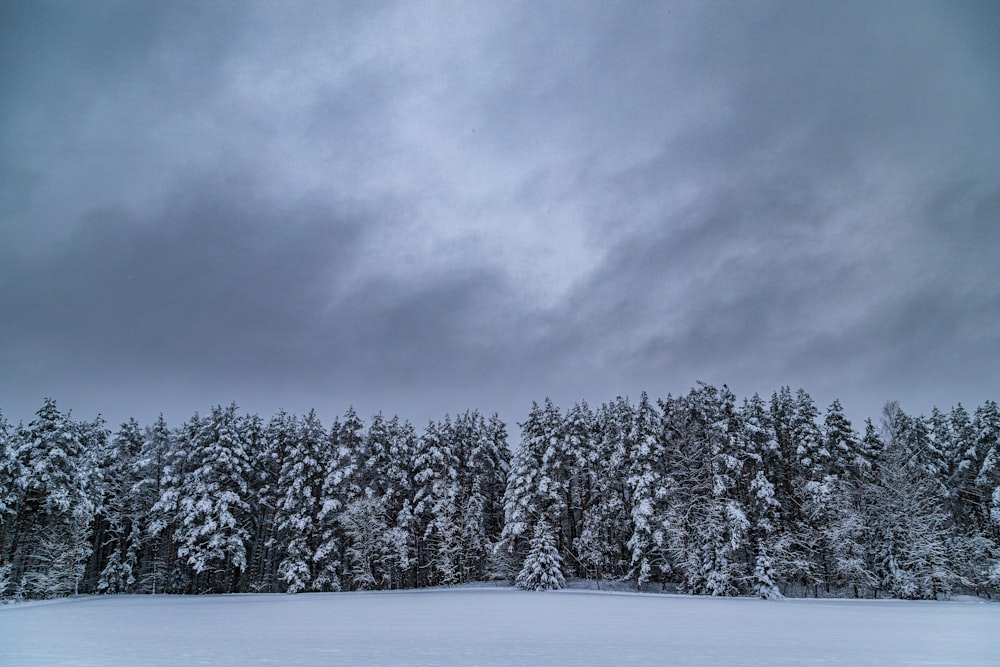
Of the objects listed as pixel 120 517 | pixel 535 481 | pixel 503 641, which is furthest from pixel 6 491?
pixel 503 641

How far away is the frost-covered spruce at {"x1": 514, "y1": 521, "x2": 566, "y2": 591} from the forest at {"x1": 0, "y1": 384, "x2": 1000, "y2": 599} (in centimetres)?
16

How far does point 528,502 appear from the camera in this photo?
164 ft

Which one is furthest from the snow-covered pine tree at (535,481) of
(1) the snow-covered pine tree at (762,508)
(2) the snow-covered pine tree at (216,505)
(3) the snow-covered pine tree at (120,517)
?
(3) the snow-covered pine tree at (120,517)

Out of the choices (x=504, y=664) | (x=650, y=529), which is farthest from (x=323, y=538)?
(x=504, y=664)

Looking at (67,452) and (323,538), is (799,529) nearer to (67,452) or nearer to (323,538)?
(323,538)

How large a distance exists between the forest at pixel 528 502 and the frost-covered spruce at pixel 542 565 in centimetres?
16

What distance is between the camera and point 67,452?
40.7 m

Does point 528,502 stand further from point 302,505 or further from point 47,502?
point 47,502

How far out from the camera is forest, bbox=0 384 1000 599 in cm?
3966

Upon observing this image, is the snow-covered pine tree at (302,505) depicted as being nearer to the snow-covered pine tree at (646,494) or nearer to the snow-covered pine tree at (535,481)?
Result: the snow-covered pine tree at (535,481)

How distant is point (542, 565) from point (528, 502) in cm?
610

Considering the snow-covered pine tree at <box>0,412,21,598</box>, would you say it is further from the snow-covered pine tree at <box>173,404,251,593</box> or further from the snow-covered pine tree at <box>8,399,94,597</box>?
the snow-covered pine tree at <box>173,404,251,593</box>

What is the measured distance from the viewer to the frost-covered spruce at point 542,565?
44.9 metres

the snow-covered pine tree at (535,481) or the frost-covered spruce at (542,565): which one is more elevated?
the snow-covered pine tree at (535,481)
